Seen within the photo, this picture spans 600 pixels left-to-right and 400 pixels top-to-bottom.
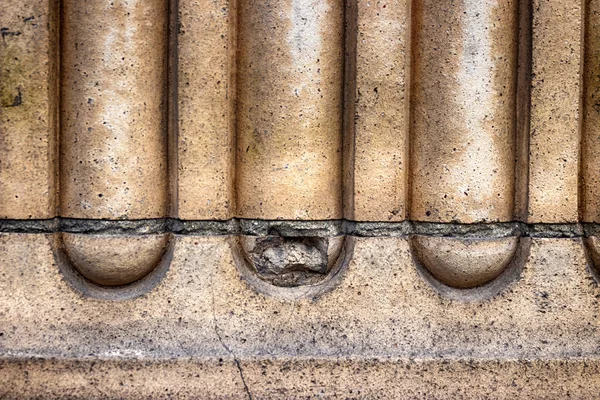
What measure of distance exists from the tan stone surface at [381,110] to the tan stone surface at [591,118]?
422 millimetres

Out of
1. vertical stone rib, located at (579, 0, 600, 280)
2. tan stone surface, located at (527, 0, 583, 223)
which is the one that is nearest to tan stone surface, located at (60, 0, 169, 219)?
tan stone surface, located at (527, 0, 583, 223)

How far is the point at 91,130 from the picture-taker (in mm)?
1240

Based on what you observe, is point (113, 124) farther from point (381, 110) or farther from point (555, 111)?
point (555, 111)

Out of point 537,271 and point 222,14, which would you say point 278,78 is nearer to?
point 222,14

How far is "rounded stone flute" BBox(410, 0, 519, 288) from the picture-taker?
125 cm

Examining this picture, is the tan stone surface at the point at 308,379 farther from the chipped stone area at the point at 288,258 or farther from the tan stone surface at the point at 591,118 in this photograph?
the tan stone surface at the point at 591,118

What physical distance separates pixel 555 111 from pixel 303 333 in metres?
0.77

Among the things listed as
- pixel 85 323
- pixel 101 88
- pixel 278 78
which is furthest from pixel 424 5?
pixel 85 323

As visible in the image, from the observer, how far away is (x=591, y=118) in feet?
→ 4.18

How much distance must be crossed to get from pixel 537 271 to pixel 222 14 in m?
0.93

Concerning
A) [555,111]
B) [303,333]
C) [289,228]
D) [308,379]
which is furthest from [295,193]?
[555,111]

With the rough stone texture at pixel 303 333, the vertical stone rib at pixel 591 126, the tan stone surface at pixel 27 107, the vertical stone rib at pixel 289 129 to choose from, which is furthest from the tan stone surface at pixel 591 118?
the tan stone surface at pixel 27 107

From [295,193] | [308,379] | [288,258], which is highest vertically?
[295,193]

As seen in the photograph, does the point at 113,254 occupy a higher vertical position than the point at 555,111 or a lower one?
lower
